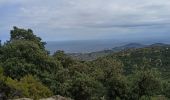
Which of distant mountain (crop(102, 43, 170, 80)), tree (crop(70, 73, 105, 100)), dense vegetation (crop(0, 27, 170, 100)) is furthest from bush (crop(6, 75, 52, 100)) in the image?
distant mountain (crop(102, 43, 170, 80))

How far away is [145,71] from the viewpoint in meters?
55.9

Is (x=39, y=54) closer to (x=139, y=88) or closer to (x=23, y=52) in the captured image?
(x=23, y=52)

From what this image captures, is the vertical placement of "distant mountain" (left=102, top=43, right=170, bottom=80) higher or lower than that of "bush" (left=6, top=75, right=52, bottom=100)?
lower

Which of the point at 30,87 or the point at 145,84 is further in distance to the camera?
the point at 145,84

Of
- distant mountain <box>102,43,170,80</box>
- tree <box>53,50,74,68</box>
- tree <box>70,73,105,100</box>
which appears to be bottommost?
distant mountain <box>102,43,170,80</box>

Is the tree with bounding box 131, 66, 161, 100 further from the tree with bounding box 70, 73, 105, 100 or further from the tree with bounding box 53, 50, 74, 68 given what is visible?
the tree with bounding box 53, 50, 74, 68

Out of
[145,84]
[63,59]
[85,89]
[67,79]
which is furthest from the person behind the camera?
[63,59]

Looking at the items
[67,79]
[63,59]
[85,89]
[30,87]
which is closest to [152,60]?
[63,59]

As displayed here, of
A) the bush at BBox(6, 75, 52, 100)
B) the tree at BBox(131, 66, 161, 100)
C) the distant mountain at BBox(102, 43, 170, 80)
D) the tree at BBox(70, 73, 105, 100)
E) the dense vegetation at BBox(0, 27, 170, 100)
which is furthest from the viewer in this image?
the distant mountain at BBox(102, 43, 170, 80)

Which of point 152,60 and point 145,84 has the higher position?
point 145,84

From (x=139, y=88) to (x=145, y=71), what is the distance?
232 cm

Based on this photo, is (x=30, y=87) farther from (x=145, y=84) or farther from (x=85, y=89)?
(x=145, y=84)

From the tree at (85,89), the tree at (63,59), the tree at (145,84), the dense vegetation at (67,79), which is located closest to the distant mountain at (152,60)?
the tree at (63,59)

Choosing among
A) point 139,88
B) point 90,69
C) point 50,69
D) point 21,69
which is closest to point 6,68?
point 21,69
